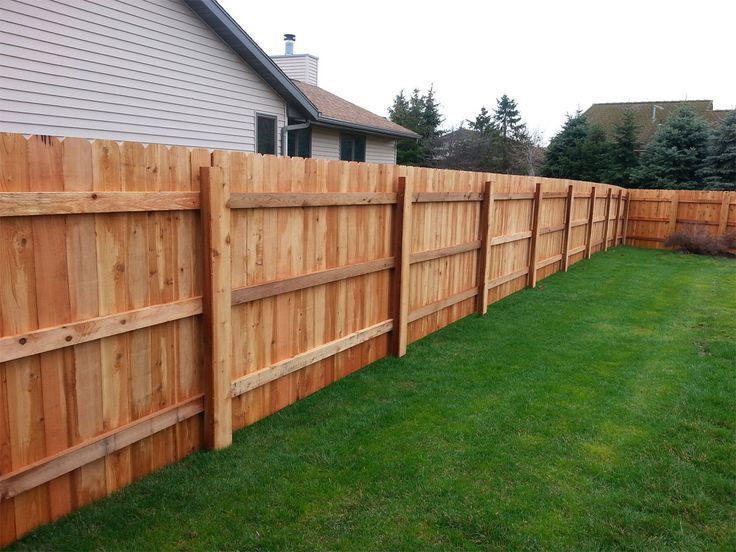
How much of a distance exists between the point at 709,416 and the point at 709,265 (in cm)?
1141

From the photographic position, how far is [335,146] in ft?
57.0

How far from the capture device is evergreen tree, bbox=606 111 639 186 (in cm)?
2895

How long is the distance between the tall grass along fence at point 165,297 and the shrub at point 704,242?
13.7m

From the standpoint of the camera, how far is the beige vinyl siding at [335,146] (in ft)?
54.0

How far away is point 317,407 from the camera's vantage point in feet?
15.3

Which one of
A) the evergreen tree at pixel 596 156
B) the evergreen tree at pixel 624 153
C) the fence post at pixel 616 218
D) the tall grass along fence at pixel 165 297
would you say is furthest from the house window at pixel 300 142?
the evergreen tree at pixel 624 153

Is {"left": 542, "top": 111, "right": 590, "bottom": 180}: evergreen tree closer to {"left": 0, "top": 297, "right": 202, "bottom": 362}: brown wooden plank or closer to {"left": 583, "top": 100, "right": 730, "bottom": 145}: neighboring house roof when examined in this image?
{"left": 583, "top": 100, "right": 730, "bottom": 145}: neighboring house roof

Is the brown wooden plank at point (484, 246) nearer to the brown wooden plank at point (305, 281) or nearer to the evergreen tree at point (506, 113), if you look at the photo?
the brown wooden plank at point (305, 281)

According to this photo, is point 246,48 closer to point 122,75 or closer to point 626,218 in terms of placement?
point 122,75

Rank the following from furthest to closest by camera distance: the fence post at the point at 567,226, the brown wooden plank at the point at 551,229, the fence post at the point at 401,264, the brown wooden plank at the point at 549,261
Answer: the fence post at the point at 567,226
the brown wooden plank at the point at 549,261
the brown wooden plank at the point at 551,229
the fence post at the point at 401,264

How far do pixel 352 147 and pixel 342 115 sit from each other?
5.54 feet

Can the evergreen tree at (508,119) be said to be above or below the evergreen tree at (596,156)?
above

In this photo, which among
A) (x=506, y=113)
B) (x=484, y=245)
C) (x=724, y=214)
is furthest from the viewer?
(x=506, y=113)

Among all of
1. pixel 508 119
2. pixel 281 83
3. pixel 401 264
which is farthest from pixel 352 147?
pixel 508 119
